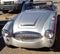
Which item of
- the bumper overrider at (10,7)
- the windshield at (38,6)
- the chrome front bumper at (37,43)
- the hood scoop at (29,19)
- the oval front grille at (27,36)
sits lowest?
the bumper overrider at (10,7)

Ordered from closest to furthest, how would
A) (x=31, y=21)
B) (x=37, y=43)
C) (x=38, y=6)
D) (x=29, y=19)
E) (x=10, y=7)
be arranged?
(x=37, y=43) → (x=31, y=21) → (x=29, y=19) → (x=38, y=6) → (x=10, y=7)

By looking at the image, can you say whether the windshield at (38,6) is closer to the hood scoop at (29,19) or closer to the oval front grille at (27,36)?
the hood scoop at (29,19)

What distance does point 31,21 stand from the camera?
296 inches

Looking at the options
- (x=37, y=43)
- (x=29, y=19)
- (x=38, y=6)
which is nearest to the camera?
(x=37, y=43)

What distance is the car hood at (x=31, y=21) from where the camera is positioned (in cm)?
727

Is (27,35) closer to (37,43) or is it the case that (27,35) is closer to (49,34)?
(37,43)

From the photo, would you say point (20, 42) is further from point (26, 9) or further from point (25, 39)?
point (26, 9)

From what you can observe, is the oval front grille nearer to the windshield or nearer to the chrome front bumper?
the chrome front bumper

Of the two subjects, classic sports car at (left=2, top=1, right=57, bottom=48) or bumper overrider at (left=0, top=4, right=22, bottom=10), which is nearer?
classic sports car at (left=2, top=1, right=57, bottom=48)

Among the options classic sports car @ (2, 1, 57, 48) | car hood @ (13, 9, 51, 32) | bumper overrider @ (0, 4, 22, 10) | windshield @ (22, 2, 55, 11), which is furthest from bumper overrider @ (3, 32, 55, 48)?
bumper overrider @ (0, 4, 22, 10)

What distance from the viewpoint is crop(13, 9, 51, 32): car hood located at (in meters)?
7.27

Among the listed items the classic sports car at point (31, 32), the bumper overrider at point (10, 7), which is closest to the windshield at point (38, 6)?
the classic sports car at point (31, 32)

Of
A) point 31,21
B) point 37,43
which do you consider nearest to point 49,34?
point 37,43

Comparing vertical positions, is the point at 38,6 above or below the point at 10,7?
above
